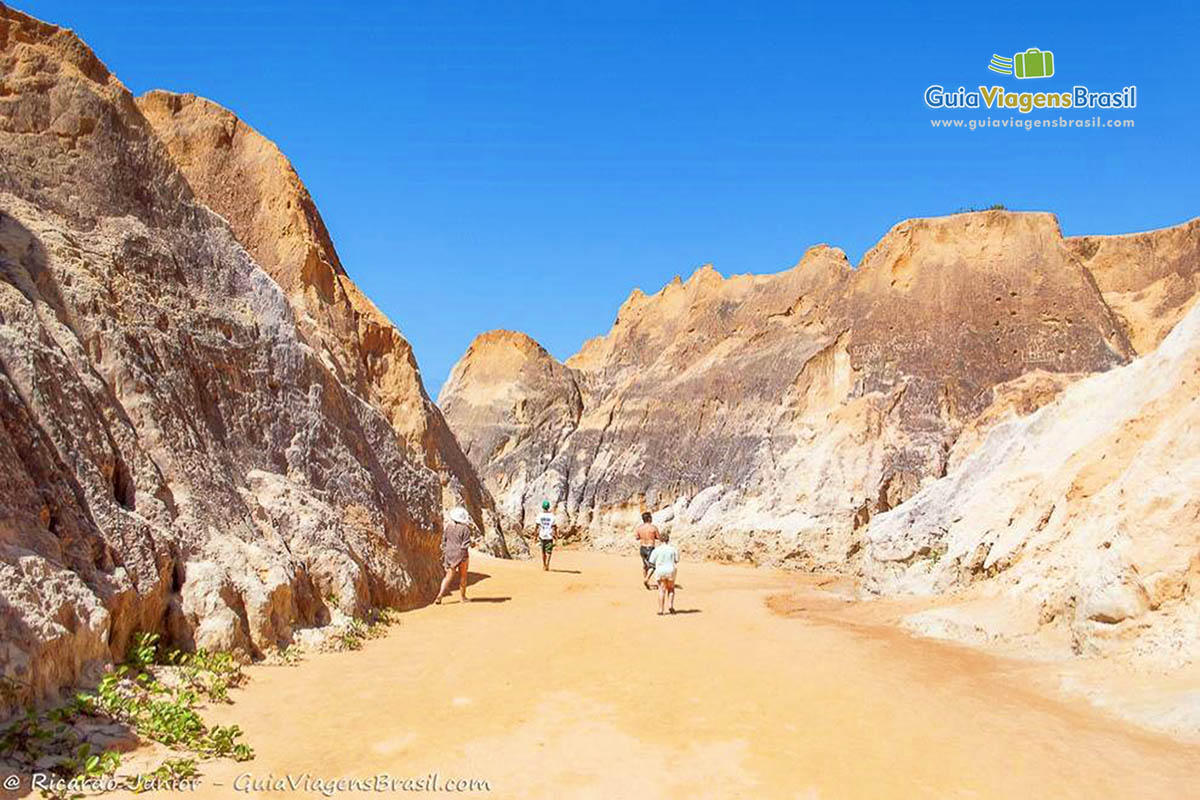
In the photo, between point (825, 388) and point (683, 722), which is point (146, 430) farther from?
point (825, 388)

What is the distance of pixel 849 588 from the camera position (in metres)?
15.2

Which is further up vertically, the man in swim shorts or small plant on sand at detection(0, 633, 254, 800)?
the man in swim shorts

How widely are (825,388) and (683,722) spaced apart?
801 inches

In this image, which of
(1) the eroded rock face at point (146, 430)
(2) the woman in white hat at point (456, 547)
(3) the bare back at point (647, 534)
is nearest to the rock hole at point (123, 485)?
(1) the eroded rock face at point (146, 430)

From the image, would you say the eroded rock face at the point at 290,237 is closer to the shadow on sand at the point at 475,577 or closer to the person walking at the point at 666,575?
the shadow on sand at the point at 475,577

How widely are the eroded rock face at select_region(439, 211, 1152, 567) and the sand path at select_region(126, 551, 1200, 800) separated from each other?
43.3ft

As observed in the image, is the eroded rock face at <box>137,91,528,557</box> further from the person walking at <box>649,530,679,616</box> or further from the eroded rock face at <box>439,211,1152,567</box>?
the person walking at <box>649,530,679,616</box>

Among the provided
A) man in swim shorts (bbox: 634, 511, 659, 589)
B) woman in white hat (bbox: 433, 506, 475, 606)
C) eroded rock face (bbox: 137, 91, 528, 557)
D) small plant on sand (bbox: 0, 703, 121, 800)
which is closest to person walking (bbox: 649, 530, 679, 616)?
woman in white hat (bbox: 433, 506, 475, 606)

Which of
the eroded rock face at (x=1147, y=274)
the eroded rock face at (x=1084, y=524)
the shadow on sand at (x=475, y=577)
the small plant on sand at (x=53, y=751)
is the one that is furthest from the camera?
the eroded rock face at (x=1147, y=274)

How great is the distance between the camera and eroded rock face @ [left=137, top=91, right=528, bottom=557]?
58.6 ft

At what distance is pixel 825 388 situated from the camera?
81.6 ft

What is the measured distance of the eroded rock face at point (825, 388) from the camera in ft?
71.2

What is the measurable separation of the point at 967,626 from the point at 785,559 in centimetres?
1166

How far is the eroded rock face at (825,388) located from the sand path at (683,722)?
1319 cm
